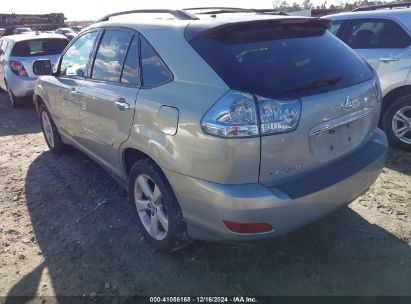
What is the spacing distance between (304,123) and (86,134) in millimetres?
2381

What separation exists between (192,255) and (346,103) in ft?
5.26

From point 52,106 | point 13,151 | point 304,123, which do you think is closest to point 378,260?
point 304,123

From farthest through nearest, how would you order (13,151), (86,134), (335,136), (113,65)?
(13,151)
(86,134)
(113,65)
(335,136)

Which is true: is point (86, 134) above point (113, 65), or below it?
below

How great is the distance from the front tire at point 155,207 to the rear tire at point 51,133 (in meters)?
2.44

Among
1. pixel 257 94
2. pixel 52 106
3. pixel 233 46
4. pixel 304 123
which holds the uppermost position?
pixel 233 46

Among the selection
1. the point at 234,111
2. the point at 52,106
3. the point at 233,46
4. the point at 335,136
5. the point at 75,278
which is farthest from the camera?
→ the point at 52,106

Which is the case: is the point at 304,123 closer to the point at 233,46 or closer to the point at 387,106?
the point at 233,46

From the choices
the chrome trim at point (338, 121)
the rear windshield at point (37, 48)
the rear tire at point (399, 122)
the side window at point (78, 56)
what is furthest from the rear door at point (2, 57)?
the chrome trim at point (338, 121)

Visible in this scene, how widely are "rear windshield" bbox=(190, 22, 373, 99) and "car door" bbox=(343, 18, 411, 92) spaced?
2398mm

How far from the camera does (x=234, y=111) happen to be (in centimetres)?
213

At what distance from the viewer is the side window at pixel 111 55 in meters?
3.09

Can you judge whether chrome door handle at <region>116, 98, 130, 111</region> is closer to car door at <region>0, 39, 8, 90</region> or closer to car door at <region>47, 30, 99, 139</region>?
car door at <region>47, 30, 99, 139</region>

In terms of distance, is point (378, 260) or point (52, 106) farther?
point (52, 106)
